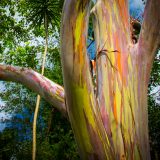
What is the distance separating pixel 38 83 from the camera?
13.3 feet

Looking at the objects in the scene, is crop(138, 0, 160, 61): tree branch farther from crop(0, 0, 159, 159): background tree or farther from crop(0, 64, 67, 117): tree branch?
crop(0, 64, 67, 117): tree branch

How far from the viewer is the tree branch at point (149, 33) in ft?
11.1

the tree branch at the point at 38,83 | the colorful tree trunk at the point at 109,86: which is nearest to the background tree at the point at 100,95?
the colorful tree trunk at the point at 109,86

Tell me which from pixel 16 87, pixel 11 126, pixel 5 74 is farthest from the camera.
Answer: pixel 16 87

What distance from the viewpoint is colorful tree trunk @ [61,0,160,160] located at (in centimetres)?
286

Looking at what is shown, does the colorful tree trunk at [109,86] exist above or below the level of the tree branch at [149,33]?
below

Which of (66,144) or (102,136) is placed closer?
(102,136)

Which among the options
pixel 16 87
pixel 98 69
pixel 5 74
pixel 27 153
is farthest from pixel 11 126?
pixel 98 69

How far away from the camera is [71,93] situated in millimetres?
2848

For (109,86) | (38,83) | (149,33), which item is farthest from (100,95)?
(38,83)

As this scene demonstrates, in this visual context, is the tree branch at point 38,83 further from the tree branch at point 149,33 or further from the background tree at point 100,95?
the tree branch at point 149,33

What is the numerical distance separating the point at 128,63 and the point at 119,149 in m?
0.95

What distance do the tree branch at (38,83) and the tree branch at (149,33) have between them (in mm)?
1068

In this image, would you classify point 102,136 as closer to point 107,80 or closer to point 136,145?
point 136,145
